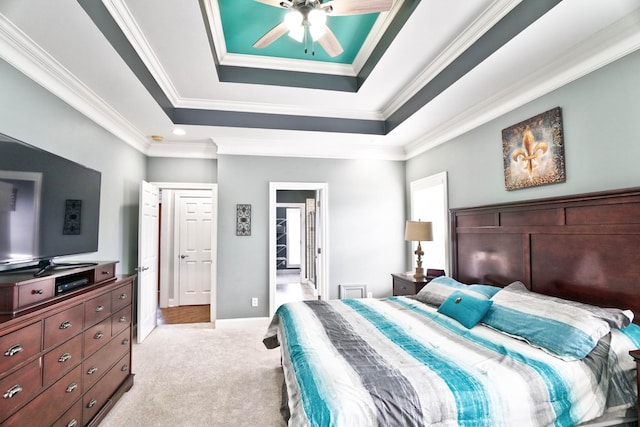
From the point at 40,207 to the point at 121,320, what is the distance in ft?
3.67

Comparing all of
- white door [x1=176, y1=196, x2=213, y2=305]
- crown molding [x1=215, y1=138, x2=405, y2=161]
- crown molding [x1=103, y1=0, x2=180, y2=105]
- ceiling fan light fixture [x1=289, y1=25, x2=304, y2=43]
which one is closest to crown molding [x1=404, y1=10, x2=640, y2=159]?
crown molding [x1=215, y1=138, x2=405, y2=161]

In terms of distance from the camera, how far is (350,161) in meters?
4.64

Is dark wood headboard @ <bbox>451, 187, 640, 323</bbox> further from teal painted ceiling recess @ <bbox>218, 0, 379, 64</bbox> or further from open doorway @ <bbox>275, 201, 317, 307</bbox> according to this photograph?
open doorway @ <bbox>275, 201, 317, 307</bbox>

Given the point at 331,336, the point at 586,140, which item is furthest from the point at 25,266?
the point at 586,140

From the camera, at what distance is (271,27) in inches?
103

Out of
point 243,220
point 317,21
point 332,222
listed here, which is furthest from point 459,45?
point 243,220

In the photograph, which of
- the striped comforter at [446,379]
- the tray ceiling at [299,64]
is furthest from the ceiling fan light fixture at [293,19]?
the striped comforter at [446,379]

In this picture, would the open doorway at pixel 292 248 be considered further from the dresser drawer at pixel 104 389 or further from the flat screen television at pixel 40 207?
the flat screen television at pixel 40 207

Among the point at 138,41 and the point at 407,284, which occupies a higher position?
the point at 138,41

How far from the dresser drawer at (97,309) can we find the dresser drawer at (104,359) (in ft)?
0.76

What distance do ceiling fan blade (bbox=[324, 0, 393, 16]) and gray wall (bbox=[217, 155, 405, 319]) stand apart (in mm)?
2646

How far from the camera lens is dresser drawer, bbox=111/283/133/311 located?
237 centimetres

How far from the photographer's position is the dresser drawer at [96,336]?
6.56 ft

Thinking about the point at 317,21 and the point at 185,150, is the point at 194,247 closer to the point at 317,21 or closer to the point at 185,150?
the point at 185,150
